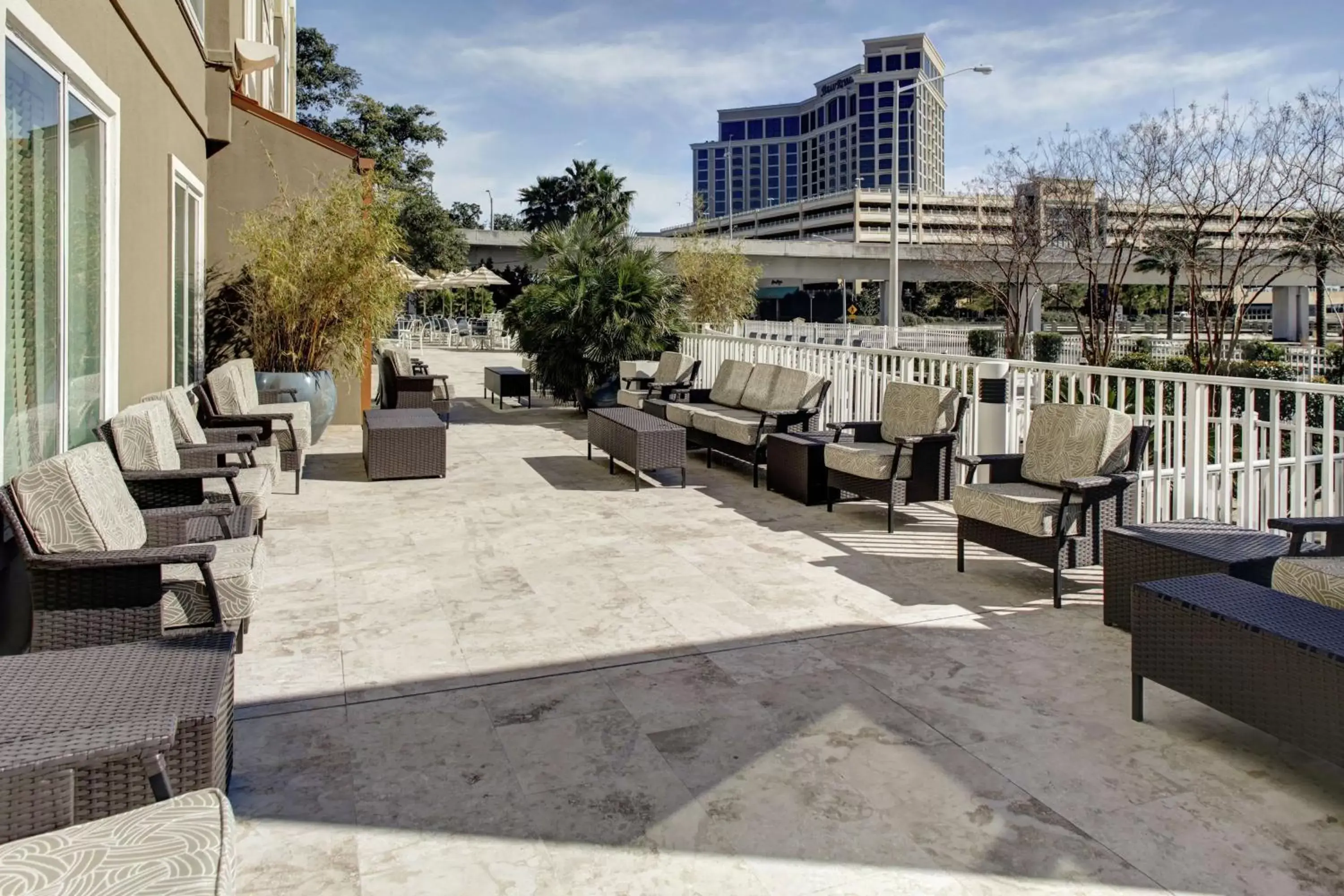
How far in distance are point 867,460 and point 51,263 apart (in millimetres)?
4318

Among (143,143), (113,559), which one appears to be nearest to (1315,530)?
(113,559)

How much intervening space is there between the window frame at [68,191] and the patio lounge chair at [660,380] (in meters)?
5.03

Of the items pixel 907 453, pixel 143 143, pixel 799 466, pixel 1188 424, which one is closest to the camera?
pixel 1188 424

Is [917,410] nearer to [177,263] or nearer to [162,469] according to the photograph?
[162,469]

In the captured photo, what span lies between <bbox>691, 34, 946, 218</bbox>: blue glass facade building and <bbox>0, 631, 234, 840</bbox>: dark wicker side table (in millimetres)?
101217

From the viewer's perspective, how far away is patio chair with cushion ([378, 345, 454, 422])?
1004cm

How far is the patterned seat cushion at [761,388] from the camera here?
26.1 feet

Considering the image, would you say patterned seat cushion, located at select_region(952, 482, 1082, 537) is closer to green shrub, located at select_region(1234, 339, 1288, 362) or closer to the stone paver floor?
the stone paver floor

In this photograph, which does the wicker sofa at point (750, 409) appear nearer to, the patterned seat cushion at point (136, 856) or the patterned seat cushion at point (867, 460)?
the patterned seat cushion at point (867, 460)

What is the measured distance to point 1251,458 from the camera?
476 cm

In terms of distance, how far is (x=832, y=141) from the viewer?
5335 inches

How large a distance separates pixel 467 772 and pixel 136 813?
1.19 metres

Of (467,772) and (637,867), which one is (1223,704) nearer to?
(637,867)

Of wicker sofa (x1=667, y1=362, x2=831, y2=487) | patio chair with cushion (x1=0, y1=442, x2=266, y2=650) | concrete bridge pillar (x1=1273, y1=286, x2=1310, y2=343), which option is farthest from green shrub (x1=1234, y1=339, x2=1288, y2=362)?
concrete bridge pillar (x1=1273, y1=286, x2=1310, y2=343)
